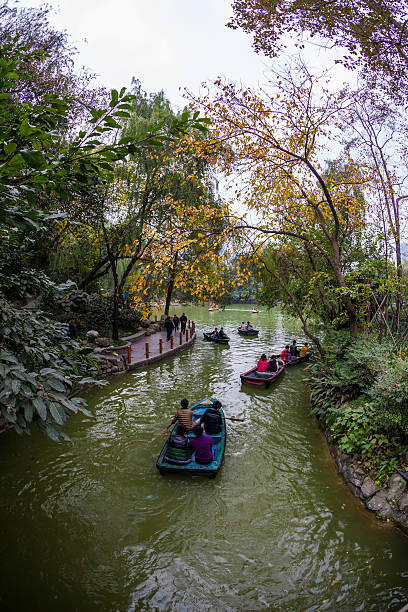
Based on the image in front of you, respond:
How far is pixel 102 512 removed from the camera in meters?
6.38

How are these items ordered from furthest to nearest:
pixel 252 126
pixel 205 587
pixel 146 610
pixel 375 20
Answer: pixel 252 126
pixel 375 20
pixel 205 587
pixel 146 610

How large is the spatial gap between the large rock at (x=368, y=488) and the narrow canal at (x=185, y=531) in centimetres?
31

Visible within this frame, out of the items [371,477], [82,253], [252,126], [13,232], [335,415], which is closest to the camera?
[13,232]

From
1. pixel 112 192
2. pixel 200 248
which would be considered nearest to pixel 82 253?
pixel 112 192

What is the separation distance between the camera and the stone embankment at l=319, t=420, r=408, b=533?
Answer: 5977 mm

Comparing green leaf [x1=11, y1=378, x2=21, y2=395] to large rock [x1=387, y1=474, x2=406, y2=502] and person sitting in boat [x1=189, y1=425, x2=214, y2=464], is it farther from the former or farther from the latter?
large rock [x1=387, y1=474, x2=406, y2=502]

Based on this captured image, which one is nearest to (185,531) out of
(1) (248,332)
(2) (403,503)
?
(2) (403,503)

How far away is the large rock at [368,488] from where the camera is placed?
651 centimetres

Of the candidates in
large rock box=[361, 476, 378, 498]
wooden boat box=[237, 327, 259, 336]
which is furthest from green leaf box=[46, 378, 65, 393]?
wooden boat box=[237, 327, 259, 336]

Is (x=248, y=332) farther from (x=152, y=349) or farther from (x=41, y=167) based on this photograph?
(x=41, y=167)

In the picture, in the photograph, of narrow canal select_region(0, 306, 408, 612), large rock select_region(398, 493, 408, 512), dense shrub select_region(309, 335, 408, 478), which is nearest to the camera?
narrow canal select_region(0, 306, 408, 612)

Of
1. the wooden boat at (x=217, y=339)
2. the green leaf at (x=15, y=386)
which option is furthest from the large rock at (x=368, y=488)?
the wooden boat at (x=217, y=339)

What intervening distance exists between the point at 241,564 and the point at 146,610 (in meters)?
1.56

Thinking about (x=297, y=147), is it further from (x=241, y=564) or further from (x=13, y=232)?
(x=241, y=564)
